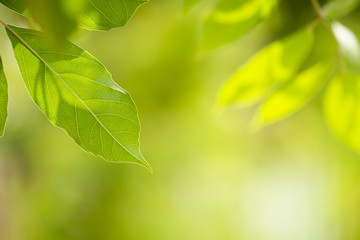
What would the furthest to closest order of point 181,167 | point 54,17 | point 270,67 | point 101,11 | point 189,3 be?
point 181,167 → point 270,67 → point 189,3 → point 101,11 → point 54,17

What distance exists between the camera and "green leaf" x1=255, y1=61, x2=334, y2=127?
86 centimetres

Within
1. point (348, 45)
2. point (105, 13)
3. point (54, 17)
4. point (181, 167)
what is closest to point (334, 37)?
point (348, 45)

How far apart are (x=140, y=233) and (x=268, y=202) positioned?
1077mm

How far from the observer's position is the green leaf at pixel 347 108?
78 centimetres

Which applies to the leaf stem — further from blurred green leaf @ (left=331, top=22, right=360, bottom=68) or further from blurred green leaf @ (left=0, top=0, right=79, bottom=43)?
blurred green leaf @ (left=0, top=0, right=79, bottom=43)

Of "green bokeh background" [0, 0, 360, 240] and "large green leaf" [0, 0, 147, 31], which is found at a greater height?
"green bokeh background" [0, 0, 360, 240]

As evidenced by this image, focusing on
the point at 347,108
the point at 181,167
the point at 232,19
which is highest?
the point at 181,167

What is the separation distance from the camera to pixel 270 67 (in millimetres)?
854

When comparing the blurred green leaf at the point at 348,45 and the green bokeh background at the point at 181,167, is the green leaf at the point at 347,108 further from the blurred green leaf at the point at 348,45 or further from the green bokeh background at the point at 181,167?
the green bokeh background at the point at 181,167

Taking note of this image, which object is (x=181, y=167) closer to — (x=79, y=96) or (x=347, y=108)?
(x=347, y=108)

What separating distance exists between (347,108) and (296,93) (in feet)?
0.39

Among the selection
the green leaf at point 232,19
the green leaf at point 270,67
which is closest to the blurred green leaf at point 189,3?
the green leaf at point 232,19

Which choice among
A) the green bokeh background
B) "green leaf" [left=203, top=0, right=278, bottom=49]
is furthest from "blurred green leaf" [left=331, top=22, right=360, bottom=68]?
the green bokeh background

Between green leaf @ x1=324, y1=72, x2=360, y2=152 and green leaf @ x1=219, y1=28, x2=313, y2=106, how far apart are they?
9 centimetres
